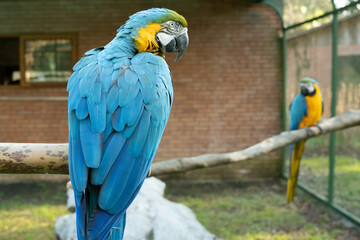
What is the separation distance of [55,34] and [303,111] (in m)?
3.63

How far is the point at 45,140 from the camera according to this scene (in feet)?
17.1

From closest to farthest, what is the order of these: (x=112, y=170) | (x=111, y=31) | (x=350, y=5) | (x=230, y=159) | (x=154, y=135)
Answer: (x=112, y=170) < (x=154, y=135) < (x=230, y=159) < (x=350, y=5) < (x=111, y=31)

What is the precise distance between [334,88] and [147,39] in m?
2.97

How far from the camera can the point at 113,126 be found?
3.83ft

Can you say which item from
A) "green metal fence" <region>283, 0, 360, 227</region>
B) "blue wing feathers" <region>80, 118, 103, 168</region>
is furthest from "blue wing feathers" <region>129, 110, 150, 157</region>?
"green metal fence" <region>283, 0, 360, 227</region>

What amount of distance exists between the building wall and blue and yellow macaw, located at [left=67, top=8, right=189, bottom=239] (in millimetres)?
3737

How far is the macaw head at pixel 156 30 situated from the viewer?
1461 mm

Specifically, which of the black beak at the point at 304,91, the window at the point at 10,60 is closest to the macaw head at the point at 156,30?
the black beak at the point at 304,91

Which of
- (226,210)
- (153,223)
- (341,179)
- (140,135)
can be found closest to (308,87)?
(341,179)

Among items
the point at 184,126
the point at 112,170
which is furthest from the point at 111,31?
the point at 112,170

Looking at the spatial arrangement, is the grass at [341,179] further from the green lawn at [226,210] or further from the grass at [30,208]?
the grass at [30,208]

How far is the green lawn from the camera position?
3494mm

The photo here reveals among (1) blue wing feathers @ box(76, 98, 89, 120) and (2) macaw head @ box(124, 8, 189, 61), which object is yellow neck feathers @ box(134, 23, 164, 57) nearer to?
(2) macaw head @ box(124, 8, 189, 61)

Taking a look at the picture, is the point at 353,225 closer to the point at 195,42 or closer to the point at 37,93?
the point at 195,42
